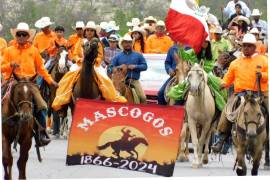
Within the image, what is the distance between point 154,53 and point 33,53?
12.0 m

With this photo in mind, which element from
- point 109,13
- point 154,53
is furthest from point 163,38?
point 109,13

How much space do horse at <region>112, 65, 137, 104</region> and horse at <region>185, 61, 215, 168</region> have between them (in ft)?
10.2

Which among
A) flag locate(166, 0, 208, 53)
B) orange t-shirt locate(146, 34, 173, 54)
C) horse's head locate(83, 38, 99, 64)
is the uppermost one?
flag locate(166, 0, 208, 53)

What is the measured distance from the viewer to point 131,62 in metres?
26.4

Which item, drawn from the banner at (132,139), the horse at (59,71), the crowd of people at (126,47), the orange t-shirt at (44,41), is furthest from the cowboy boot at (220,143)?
the orange t-shirt at (44,41)

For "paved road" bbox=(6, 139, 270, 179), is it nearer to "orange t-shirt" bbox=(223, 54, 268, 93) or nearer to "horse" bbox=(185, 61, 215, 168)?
"horse" bbox=(185, 61, 215, 168)

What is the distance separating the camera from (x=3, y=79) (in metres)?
19.4

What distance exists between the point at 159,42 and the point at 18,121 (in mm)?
14083

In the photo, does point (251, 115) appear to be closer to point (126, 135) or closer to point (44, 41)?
point (126, 135)

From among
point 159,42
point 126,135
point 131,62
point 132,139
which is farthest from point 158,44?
point 132,139

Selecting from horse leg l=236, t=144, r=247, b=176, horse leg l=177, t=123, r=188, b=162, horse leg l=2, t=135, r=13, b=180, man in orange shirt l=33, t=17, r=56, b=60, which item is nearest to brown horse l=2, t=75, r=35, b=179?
horse leg l=2, t=135, r=13, b=180

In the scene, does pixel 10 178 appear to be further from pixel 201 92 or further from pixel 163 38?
pixel 163 38

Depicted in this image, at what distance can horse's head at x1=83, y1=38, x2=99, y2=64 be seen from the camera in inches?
904

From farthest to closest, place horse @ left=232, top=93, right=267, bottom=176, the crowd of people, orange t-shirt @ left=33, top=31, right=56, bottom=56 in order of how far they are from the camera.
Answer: orange t-shirt @ left=33, top=31, right=56, bottom=56 < the crowd of people < horse @ left=232, top=93, right=267, bottom=176
